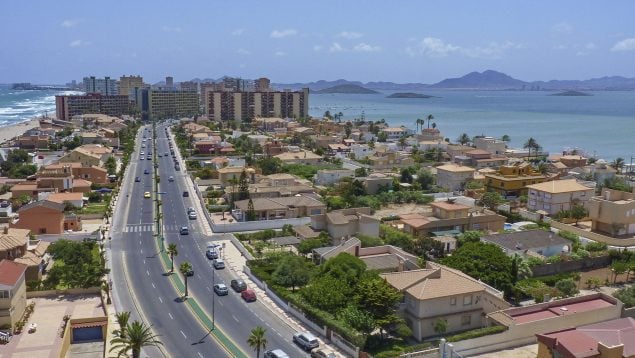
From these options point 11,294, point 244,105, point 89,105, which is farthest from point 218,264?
point 89,105

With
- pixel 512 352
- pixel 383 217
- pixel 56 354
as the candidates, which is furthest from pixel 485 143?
pixel 56 354

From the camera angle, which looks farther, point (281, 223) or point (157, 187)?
point (157, 187)

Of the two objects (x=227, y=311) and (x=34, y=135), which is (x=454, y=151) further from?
(x=34, y=135)

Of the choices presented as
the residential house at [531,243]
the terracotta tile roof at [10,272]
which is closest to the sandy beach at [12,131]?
the terracotta tile roof at [10,272]

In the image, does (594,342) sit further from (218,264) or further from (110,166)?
(110,166)

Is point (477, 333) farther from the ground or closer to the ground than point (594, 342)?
closer to the ground

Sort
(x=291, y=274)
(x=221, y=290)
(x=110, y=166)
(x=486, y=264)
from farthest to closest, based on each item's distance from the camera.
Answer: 1. (x=110, y=166)
2. (x=291, y=274)
3. (x=221, y=290)
4. (x=486, y=264)
